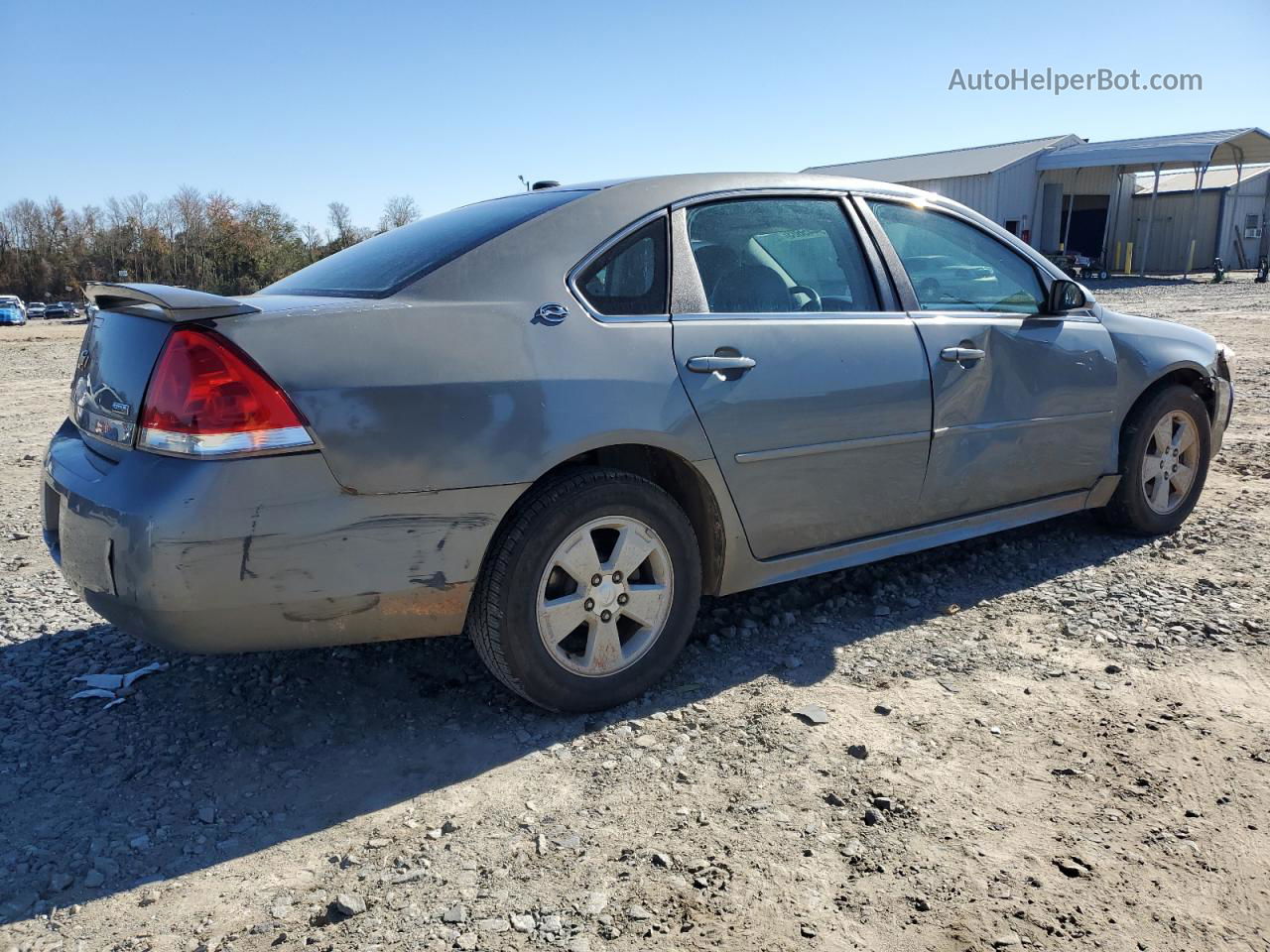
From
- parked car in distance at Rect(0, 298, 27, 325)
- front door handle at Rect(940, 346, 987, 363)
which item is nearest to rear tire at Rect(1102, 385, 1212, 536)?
front door handle at Rect(940, 346, 987, 363)

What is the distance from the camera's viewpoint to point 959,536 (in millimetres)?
3986

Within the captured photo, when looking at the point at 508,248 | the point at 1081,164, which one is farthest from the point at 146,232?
the point at 508,248

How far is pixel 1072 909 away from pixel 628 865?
995 mm

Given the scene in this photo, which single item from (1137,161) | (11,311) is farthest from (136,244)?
(1137,161)

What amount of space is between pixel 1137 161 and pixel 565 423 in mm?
35530

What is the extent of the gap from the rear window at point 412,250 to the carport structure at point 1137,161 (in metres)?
33.3

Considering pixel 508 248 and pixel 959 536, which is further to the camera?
pixel 959 536

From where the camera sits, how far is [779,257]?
3559mm

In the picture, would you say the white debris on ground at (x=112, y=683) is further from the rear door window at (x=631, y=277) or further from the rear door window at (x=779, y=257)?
the rear door window at (x=779, y=257)

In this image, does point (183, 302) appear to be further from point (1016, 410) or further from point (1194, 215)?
point (1194, 215)

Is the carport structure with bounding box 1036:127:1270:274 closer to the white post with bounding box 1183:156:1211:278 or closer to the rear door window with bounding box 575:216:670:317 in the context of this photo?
the white post with bounding box 1183:156:1211:278

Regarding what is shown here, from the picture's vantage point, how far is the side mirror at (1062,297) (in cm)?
421

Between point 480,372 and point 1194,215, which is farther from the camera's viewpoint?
point 1194,215

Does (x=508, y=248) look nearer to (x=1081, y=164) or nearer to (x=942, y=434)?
(x=942, y=434)
